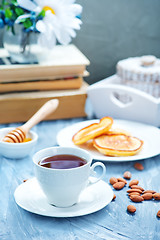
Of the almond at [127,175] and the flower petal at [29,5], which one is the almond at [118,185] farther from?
the flower petal at [29,5]

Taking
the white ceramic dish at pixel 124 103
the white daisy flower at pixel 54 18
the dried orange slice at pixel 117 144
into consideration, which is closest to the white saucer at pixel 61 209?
the dried orange slice at pixel 117 144

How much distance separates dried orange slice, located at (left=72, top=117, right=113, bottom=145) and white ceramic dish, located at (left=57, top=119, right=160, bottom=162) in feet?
0.07

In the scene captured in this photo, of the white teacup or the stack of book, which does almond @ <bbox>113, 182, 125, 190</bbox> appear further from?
the stack of book

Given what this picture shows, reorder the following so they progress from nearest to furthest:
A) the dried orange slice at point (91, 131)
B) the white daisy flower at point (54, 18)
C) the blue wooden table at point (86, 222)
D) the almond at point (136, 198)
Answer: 1. the blue wooden table at point (86, 222)
2. the almond at point (136, 198)
3. the dried orange slice at point (91, 131)
4. the white daisy flower at point (54, 18)

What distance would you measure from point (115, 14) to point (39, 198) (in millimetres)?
870

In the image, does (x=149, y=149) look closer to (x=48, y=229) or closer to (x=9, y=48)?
(x=48, y=229)

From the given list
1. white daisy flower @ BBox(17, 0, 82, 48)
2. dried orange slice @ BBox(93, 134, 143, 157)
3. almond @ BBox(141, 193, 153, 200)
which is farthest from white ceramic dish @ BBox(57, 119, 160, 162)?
white daisy flower @ BBox(17, 0, 82, 48)

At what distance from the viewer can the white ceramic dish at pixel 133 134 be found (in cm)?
100

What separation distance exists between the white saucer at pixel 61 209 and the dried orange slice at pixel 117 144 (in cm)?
14

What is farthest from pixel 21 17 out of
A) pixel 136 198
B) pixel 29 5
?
pixel 136 198

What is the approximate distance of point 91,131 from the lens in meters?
1.07

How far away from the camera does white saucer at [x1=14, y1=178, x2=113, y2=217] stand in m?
0.77

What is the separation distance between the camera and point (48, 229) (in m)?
0.74

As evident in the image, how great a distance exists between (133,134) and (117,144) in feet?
0.44
